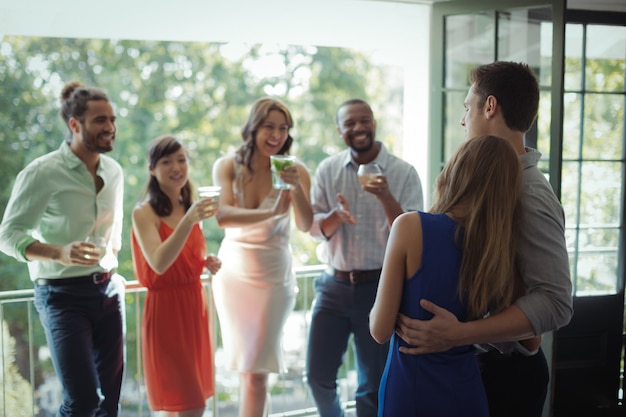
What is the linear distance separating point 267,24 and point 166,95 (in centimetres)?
763

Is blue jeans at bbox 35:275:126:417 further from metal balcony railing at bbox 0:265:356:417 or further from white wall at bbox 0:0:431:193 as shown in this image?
metal balcony railing at bbox 0:265:356:417

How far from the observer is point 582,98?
3.51m

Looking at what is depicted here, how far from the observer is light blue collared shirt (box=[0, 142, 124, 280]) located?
97.1 inches

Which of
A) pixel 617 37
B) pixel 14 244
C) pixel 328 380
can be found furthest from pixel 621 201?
pixel 14 244

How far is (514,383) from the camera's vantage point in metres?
1.80

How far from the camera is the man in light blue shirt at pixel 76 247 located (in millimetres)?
2469

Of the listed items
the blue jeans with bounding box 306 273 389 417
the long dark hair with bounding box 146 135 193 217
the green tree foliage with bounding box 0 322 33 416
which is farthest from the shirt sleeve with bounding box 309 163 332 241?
the green tree foliage with bounding box 0 322 33 416

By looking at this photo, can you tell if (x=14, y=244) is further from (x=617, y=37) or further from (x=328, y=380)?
(x=617, y=37)

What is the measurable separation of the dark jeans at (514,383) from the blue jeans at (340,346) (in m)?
1.09

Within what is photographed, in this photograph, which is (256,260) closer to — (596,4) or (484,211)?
(484,211)

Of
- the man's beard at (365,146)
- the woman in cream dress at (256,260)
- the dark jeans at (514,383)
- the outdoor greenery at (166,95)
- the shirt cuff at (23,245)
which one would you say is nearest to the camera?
the dark jeans at (514,383)

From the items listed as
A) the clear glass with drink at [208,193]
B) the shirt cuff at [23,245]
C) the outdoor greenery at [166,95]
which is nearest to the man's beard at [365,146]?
the clear glass with drink at [208,193]

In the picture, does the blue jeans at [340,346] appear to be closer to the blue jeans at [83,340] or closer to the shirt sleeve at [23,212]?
the blue jeans at [83,340]

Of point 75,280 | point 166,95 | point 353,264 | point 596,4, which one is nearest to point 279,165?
point 353,264
